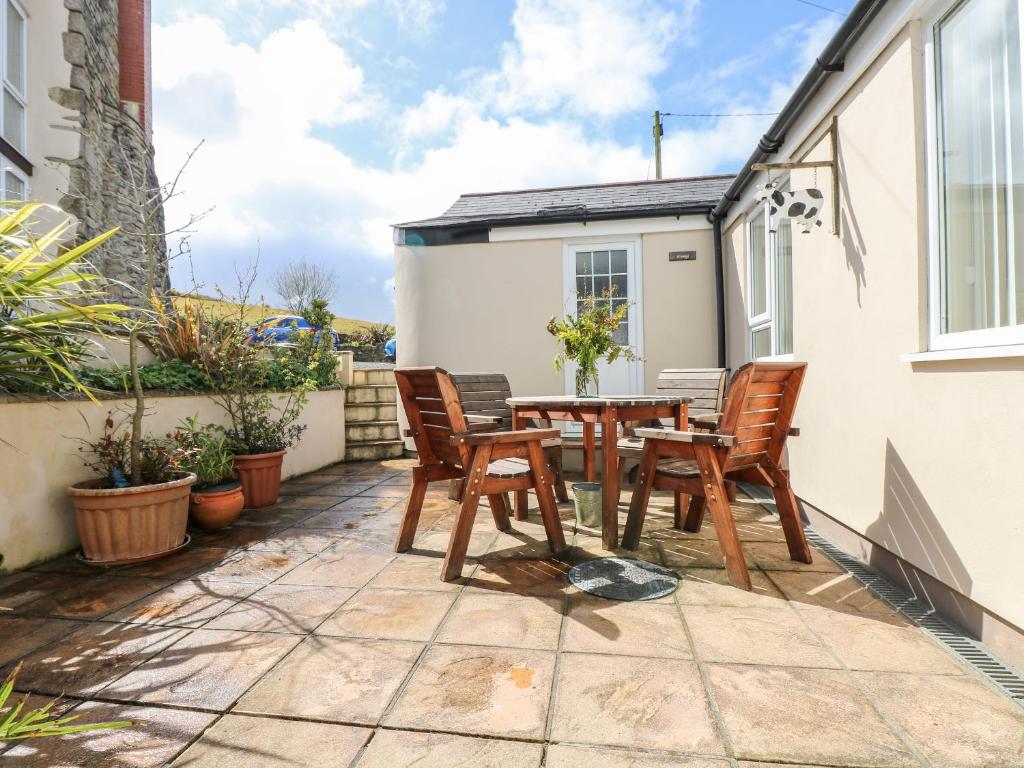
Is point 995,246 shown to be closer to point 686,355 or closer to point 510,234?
point 686,355

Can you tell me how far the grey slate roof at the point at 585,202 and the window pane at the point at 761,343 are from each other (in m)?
1.73

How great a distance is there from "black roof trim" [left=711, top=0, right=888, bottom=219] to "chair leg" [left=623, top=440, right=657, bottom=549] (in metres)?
2.38

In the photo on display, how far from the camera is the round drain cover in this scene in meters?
2.46

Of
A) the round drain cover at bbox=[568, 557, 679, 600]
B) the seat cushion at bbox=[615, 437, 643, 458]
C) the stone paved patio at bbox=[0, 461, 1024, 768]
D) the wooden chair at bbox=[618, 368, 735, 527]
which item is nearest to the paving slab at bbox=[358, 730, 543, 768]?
the stone paved patio at bbox=[0, 461, 1024, 768]

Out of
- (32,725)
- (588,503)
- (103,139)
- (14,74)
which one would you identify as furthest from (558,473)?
(103,139)

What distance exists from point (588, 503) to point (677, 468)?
2.49ft

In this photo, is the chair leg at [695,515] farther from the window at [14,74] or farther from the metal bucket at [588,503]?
the window at [14,74]

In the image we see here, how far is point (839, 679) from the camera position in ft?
5.66

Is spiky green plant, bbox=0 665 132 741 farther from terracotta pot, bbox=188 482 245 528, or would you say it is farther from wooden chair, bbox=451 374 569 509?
wooden chair, bbox=451 374 569 509

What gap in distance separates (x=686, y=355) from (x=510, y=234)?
8.14ft

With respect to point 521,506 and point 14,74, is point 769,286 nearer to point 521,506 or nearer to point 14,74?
point 521,506

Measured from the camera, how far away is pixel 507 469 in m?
3.00

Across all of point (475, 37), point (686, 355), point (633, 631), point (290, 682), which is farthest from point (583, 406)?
point (475, 37)

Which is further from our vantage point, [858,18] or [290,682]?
[858,18]
